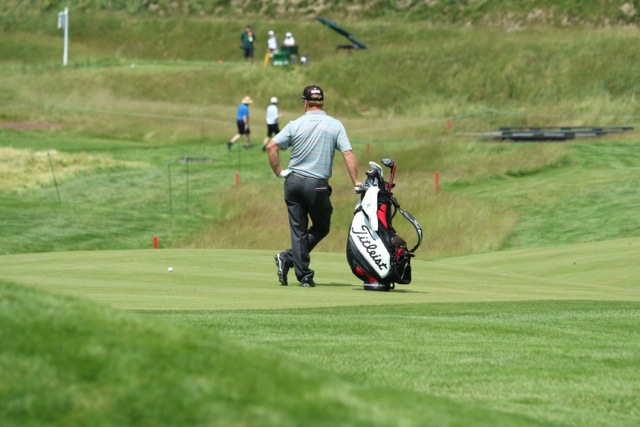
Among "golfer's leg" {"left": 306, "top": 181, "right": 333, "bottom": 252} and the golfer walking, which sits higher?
the golfer walking

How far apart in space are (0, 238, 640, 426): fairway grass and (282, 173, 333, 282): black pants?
506 mm

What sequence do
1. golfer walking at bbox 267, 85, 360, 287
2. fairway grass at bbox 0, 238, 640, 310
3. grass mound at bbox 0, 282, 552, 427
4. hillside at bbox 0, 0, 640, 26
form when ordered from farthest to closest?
hillside at bbox 0, 0, 640, 26 → golfer walking at bbox 267, 85, 360, 287 → fairway grass at bbox 0, 238, 640, 310 → grass mound at bbox 0, 282, 552, 427

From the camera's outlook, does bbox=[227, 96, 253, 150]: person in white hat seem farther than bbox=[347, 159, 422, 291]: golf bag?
Yes

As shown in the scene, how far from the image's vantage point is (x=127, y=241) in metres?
29.5

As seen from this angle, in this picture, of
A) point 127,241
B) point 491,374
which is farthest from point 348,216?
point 491,374

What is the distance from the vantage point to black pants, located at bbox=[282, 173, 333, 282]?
14438 millimetres

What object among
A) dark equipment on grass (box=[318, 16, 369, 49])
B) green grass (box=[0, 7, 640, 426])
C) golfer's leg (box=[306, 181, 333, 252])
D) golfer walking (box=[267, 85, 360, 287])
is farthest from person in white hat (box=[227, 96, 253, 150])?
golfer walking (box=[267, 85, 360, 287])

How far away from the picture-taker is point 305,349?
352 inches

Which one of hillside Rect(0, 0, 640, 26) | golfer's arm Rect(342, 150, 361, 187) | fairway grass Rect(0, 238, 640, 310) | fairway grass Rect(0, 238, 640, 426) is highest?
hillside Rect(0, 0, 640, 26)

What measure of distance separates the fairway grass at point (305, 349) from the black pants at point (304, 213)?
506 millimetres

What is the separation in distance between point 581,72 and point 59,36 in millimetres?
42230

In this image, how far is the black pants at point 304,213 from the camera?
14.4m

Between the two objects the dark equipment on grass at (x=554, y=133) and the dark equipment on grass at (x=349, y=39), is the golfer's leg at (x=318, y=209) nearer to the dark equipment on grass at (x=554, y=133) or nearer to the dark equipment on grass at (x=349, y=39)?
the dark equipment on grass at (x=554, y=133)

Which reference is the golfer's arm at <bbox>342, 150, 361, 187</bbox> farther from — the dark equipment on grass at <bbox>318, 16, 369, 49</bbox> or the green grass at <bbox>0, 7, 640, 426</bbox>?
the dark equipment on grass at <bbox>318, 16, 369, 49</bbox>
